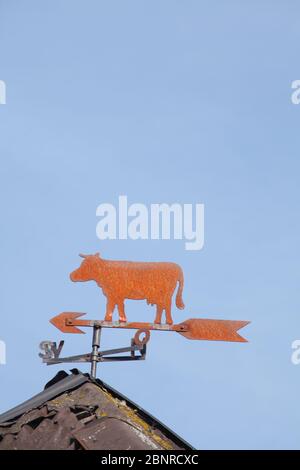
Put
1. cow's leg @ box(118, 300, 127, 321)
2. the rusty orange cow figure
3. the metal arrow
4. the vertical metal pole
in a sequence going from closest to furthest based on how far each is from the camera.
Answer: the vertical metal pole
the metal arrow
cow's leg @ box(118, 300, 127, 321)
the rusty orange cow figure

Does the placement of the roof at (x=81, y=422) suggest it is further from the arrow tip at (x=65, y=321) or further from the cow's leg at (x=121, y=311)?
the cow's leg at (x=121, y=311)

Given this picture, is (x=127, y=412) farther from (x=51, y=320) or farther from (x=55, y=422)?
(x=51, y=320)

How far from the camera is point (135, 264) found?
6.31 meters

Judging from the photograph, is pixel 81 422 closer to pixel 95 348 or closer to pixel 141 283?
pixel 95 348

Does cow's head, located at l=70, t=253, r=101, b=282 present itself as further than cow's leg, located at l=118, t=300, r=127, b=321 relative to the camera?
Yes

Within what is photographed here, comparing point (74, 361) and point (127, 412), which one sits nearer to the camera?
point (127, 412)

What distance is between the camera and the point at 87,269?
6539mm

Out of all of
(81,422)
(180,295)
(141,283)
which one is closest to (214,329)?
(180,295)

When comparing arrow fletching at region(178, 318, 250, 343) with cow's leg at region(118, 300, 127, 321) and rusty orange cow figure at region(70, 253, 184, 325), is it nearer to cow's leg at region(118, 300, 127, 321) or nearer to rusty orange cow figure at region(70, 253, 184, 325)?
rusty orange cow figure at region(70, 253, 184, 325)

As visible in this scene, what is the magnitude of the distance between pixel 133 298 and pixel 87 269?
388mm

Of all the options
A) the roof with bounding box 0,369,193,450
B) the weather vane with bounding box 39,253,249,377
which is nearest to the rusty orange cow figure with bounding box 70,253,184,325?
the weather vane with bounding box 39,253,249,377

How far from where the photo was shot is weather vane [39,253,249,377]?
19.6 feet
